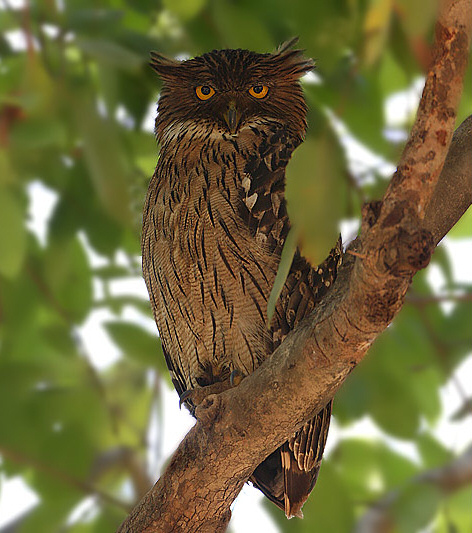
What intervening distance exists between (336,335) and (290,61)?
4.45 feet

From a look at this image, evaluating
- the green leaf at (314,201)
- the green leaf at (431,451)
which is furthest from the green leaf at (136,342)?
the green leaf at (314,201)

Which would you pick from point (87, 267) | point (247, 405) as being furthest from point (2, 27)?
point (247, 405)

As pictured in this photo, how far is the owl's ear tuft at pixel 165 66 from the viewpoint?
2.54m

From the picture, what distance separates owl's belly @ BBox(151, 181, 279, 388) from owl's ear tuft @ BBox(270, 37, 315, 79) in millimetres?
639

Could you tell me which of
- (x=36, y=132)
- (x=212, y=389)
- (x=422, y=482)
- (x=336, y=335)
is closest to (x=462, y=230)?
(x=422, y=482)

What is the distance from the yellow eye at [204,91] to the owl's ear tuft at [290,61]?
0.76 feet

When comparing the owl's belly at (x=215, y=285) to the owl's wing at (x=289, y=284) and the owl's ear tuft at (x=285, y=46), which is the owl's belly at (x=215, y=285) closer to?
the owl's wing at (x=289, y=284)

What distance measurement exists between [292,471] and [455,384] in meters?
0.80

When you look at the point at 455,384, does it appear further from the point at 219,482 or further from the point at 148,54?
the point at 148,54

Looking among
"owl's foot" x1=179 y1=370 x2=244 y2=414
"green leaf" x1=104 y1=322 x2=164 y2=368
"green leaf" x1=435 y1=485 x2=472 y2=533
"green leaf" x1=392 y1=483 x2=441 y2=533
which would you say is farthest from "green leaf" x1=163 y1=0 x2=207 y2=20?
"green leaf" x1=435 y1=485 x2=472 y2=533

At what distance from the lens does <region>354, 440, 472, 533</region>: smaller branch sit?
2.53 m

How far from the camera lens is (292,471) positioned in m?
2.13

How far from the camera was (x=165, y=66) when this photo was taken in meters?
2.58

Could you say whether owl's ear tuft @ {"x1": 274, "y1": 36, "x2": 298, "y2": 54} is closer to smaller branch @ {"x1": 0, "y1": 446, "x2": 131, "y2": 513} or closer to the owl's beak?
the owl's beak
